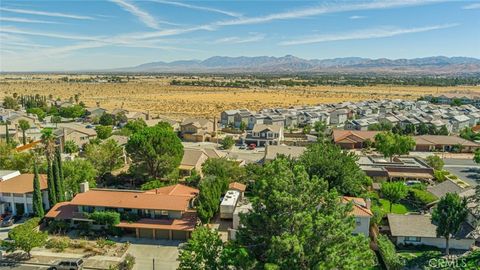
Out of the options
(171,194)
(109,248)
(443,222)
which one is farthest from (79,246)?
(443,222)

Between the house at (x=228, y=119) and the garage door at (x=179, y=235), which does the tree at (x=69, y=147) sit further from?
the house at (x=228, y=119)

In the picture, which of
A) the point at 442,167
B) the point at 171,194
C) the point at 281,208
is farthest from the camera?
the point at 442,167

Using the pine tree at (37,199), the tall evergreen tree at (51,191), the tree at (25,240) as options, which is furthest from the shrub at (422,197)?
the pine tree at (37,199)

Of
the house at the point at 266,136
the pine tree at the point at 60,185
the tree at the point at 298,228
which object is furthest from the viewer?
the house at the point at 266,136

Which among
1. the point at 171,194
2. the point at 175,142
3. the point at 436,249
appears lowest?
the point at 436,249

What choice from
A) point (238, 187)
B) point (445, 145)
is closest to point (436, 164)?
point (445, 145)

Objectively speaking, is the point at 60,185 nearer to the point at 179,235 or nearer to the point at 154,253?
the point at 154,253

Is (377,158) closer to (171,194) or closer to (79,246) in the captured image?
(171,194)
